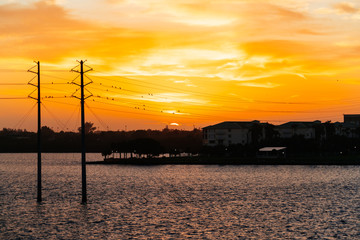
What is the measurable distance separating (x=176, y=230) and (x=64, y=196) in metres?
Result: 47.4

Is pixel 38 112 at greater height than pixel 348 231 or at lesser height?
greater

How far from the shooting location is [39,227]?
60.5 metres

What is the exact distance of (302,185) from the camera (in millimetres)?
128500

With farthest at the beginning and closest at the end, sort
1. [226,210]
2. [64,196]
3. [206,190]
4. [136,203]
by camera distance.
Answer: [206,190], [64,196], [136,203], [226,210]

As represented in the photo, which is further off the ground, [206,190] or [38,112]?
[38,112]

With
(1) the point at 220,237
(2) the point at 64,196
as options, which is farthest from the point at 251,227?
(2) the point at 64,196

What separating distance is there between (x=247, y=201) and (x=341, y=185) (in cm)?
4477

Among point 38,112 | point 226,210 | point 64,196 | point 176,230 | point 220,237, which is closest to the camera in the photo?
point 220,237

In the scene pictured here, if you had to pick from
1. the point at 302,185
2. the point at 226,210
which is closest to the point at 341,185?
the point at 302,185

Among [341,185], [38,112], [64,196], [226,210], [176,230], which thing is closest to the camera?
[176,230]

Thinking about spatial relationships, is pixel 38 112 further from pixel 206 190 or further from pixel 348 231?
pixel 206 190

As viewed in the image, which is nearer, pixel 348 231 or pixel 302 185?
pixel 348 231

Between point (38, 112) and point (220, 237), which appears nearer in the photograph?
point (220, 237)

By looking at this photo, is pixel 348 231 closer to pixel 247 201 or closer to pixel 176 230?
pixel 176 230
